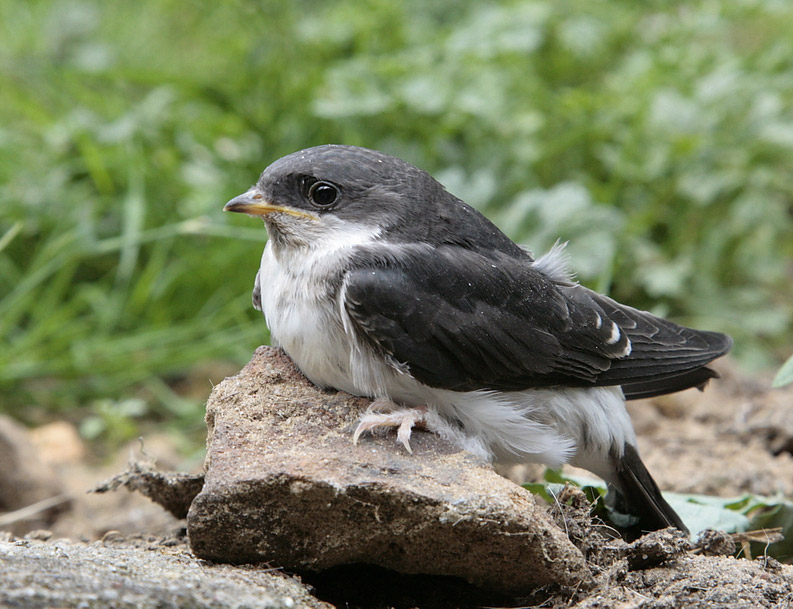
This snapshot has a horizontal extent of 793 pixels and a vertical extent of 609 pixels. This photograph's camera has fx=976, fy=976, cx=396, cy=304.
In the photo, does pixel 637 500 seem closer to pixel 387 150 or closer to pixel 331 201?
pixel 331 201

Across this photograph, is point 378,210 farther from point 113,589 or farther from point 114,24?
point 114,24

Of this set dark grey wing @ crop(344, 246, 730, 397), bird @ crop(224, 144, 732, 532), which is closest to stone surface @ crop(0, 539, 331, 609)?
bird @ crop(224, 144, 732, 532)

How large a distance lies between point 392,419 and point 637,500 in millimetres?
1080

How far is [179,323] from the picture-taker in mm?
5973

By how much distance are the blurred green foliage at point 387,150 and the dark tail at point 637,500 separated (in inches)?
80.4

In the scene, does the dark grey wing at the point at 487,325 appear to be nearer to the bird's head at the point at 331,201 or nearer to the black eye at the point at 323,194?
the bird's head at the point at 331,201

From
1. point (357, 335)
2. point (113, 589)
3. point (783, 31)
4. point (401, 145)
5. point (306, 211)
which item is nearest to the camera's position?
point (113, 589)

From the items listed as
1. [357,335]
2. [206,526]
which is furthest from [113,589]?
[357,335]

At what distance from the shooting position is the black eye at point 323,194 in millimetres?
3426

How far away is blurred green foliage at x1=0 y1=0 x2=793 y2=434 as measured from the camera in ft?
18.9

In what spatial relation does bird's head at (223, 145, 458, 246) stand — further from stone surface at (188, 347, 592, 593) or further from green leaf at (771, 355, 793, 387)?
green leaf at (771, 355, 793, 387)

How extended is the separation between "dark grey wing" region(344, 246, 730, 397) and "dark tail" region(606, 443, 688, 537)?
0.30 meters

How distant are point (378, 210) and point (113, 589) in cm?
166

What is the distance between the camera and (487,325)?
128 inches
